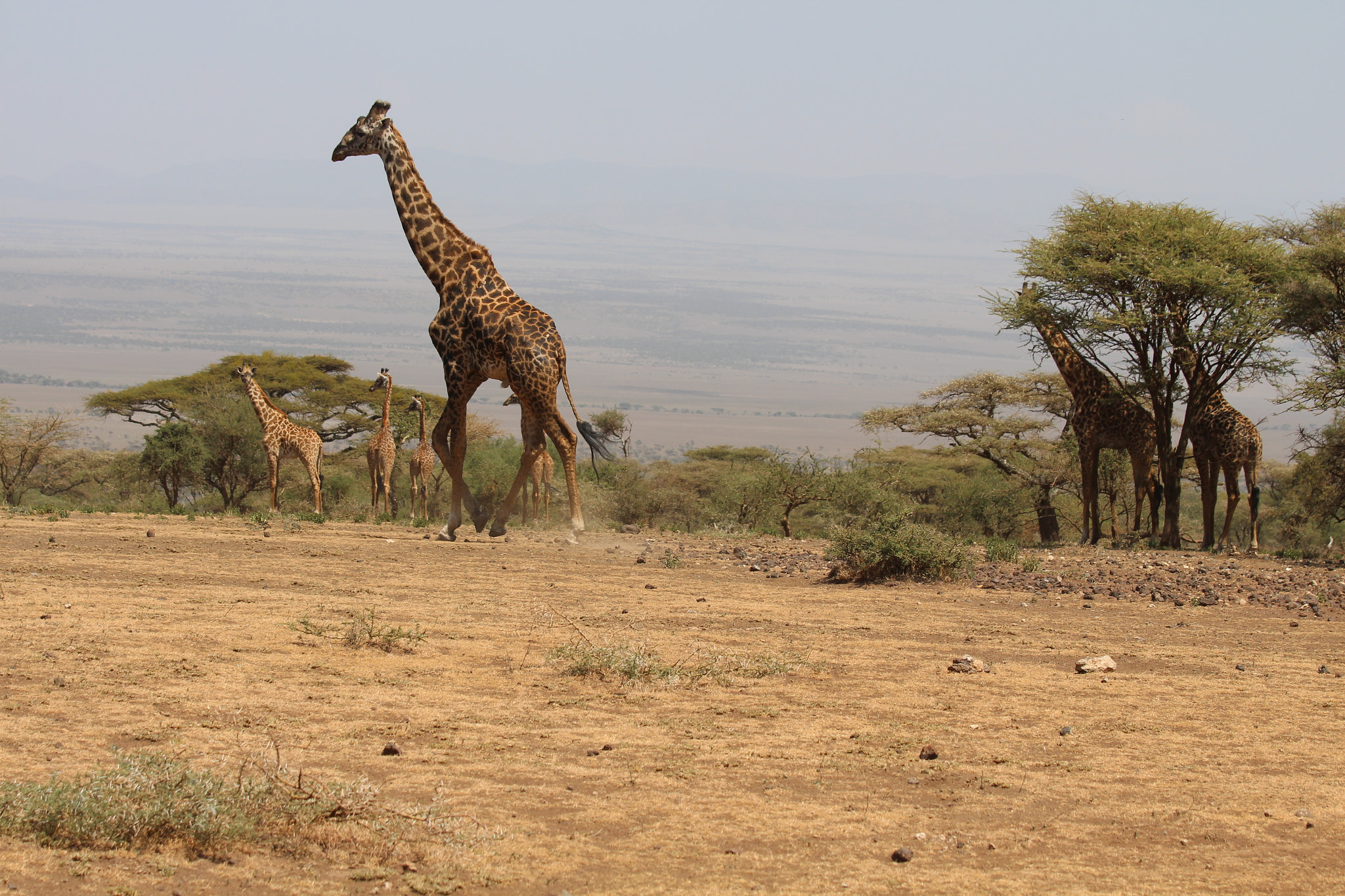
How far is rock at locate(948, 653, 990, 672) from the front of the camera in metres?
7.30

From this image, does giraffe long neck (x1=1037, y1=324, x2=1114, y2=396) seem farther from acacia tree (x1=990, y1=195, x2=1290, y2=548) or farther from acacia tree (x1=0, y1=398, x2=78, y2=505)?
acacia tree (x1=0, y1=398, x2=78, y2=505)

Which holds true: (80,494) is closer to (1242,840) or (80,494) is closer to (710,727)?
(710,727)

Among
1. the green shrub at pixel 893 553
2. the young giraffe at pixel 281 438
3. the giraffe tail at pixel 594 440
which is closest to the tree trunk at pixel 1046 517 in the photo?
the giraffe tail at pixel 594 440

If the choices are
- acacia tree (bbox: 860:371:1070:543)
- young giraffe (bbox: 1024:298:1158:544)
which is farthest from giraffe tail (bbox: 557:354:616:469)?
acacia tree (bbox: 860:371:1070:543)

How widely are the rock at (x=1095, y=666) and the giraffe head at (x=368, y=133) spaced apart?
9993 mm

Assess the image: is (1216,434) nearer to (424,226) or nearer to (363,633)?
(424,226)

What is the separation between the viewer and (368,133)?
1338cm

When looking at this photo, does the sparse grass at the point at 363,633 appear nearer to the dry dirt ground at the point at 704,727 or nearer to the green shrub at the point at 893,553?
the dry dirt ground at the point at 704,727

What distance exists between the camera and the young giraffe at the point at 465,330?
12.7 meters

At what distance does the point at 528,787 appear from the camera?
489 centimetres

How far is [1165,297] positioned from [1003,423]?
8857 mm

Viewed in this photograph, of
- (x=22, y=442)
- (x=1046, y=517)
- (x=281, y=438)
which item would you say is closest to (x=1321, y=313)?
(x=1046, y=517)

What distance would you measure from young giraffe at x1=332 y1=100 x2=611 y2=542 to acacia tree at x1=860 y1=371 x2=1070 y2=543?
1312 cm

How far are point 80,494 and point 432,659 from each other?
29.6 metres
